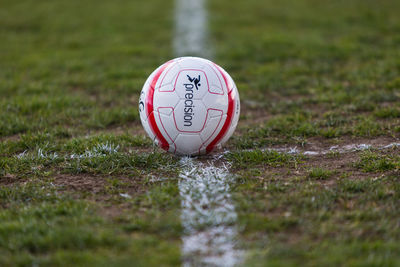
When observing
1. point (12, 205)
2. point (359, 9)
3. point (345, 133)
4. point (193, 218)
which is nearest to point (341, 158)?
point (345, 133)

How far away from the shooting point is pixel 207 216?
296 centimetres

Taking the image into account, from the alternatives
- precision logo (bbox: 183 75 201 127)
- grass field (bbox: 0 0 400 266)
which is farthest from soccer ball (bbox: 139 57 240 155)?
grass field (bbox: 0 0 400 266)

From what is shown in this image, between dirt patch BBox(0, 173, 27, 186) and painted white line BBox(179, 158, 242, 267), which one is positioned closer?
painted white line BBox(179, 158, 242, 267)

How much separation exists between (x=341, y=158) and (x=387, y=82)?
2516mm

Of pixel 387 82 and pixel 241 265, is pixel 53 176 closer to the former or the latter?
pixel 241 265

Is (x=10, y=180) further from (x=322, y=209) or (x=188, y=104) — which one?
(x=322, y=209)

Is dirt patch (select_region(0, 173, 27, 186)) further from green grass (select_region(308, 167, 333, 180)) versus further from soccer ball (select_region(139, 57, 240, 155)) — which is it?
green grass (select_region(308, 167, 333, 180))

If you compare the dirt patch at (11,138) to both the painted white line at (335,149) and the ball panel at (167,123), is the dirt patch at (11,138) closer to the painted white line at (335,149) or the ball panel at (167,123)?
the ball panel at (167,123)

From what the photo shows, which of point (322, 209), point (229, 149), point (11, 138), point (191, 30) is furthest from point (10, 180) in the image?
point (191, 30)

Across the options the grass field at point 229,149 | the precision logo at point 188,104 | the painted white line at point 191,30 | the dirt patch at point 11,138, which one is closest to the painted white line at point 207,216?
the grass field at point 229,149

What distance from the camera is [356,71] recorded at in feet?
21.1

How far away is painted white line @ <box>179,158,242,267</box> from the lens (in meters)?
2.55

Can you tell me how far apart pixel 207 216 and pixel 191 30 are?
6813 millimetres

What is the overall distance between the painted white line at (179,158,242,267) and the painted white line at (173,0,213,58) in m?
4.22
